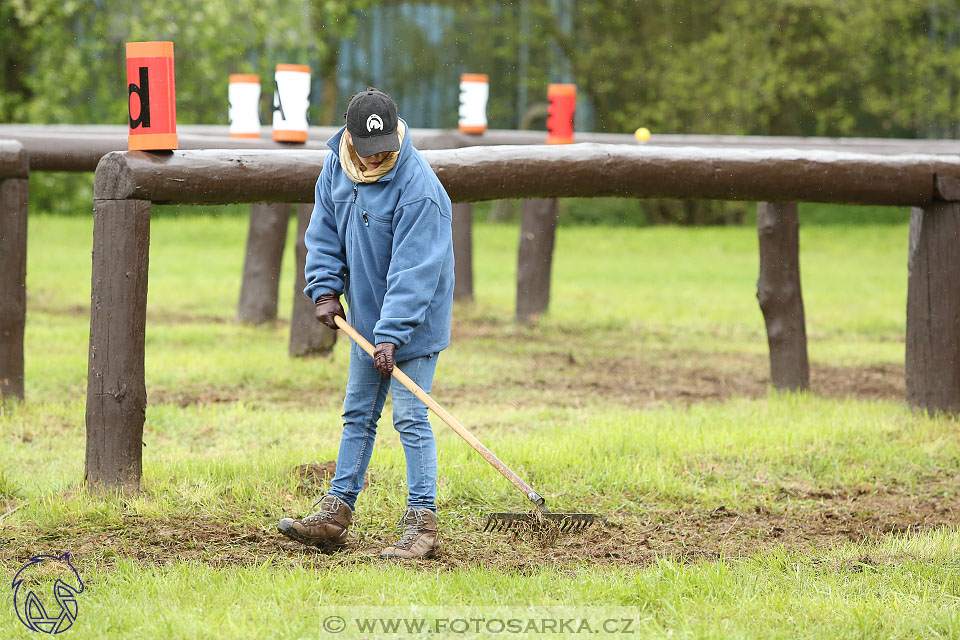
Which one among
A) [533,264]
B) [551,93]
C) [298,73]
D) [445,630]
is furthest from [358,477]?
[533,264]

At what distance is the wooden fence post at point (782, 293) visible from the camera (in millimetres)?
7715

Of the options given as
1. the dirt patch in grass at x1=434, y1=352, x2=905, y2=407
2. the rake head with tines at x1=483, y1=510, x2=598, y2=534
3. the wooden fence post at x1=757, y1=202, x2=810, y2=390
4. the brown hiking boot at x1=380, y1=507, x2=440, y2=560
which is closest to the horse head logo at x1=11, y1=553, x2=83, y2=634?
the brown hiking boot at x1=380, y1=507, x2=440, y2=560

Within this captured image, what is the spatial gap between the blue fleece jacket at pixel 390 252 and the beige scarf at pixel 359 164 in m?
0.02

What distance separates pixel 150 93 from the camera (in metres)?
4.95

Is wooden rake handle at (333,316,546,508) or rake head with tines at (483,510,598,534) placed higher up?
wooden rake handle at (333,316,546,508)

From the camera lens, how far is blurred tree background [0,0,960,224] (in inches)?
785

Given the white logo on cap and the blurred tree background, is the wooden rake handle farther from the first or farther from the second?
the blurred tree background

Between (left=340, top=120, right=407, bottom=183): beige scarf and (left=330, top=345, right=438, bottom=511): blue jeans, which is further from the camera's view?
(left=330, top=345, right=438, bottom=511): blue jeans

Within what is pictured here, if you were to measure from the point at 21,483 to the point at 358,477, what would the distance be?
1755mm

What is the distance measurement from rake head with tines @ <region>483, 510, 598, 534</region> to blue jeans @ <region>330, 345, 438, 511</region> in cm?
31

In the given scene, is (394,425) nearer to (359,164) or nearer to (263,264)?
(359,164)

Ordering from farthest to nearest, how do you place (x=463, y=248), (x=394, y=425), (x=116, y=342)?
(x=463, y=248) < (x=116, y=342) < (x=394, y=425)

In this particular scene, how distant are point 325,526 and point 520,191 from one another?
254 cm

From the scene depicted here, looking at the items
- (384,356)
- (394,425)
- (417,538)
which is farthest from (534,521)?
(384,356)
